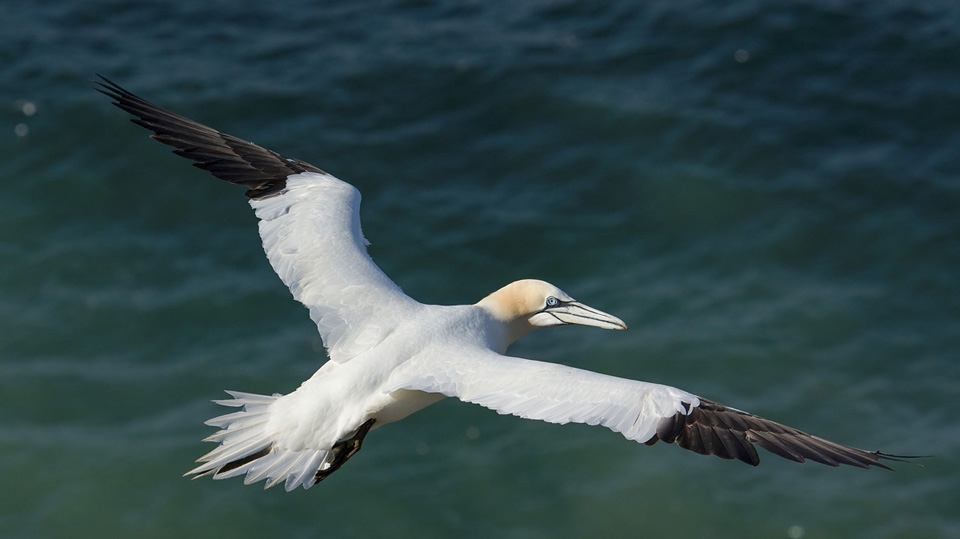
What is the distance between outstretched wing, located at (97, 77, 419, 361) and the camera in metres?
7.61

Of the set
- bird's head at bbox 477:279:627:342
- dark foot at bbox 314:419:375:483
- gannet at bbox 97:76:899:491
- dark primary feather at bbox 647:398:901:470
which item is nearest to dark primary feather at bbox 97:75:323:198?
gannet at bbox 97:76:899:491

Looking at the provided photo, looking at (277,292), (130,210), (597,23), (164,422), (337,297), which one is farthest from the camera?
(597,23)

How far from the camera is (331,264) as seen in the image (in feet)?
26.3

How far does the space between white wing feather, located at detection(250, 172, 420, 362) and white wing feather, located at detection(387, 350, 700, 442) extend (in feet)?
1.86

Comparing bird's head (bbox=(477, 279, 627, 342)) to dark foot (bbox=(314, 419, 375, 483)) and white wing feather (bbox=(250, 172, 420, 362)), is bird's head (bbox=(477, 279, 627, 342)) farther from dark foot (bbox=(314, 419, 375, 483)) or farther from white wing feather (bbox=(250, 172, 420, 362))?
dark foot (bbox=(314, 419, 375, 483))

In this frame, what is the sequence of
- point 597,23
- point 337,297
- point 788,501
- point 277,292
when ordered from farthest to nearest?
point 597,23, point 277,292, point 788,501, point 337,297

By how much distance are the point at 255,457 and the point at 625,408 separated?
2.31 m

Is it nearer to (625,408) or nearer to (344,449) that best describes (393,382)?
(344,449)

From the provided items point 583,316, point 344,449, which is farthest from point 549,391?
point 583,316

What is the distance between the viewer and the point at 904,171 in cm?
1341

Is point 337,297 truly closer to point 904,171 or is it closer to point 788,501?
point 788,501

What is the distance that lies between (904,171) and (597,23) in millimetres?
4638

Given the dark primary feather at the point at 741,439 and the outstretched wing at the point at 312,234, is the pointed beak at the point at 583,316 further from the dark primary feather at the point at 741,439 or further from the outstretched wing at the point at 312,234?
the dark primary feather at the point at 741,439

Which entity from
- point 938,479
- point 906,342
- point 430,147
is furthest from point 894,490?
point 430,147
